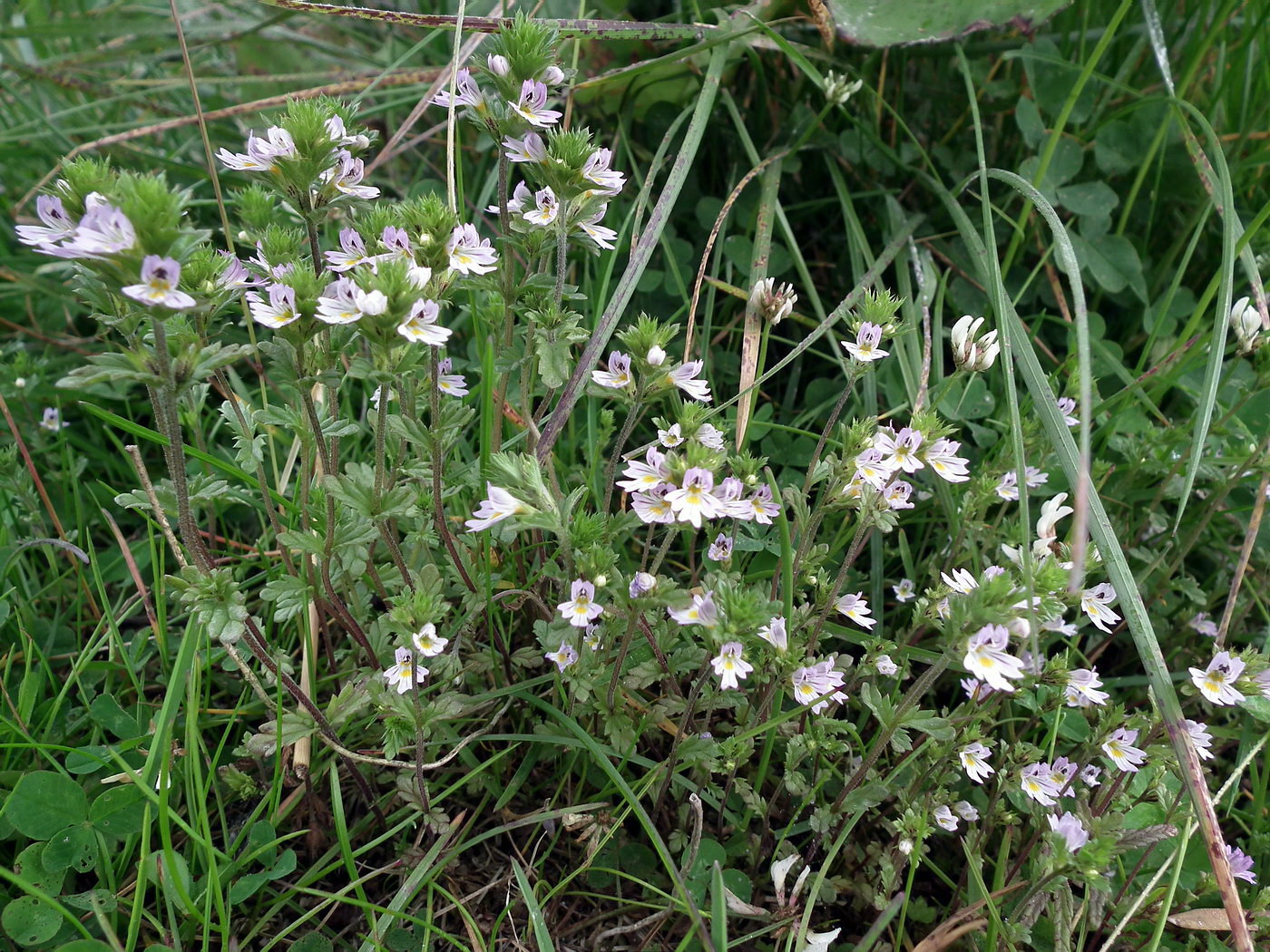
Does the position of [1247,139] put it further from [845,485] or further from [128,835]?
[128,835]

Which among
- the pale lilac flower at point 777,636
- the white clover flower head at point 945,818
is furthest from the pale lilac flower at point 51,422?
the white clover flower head at point 945,818

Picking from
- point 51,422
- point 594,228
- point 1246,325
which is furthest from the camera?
point 51,422

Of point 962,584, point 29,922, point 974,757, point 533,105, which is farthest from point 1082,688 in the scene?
point 29,922

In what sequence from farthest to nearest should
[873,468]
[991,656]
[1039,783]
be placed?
[1039,783], [873,468], [991,656]

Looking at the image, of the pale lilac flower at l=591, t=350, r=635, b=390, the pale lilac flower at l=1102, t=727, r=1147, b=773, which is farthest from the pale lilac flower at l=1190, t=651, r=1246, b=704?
the pale lilac flower at l=591, t=350, r=635, b=390

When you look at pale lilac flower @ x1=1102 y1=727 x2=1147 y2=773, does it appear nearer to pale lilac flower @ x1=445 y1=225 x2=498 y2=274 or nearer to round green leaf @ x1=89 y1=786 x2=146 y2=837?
pale lilac flower @ x1=445 y1=225 x2=498 y2=274

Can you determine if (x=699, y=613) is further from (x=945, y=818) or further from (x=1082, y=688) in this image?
(x=1082, y=688)

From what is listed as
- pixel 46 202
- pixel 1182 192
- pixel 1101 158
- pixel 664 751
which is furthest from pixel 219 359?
pixel 1182 192
